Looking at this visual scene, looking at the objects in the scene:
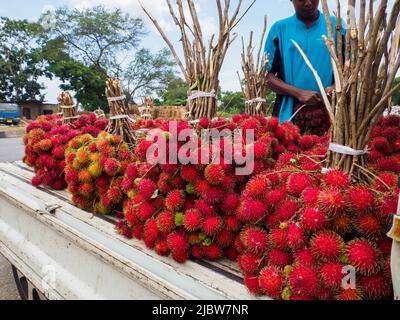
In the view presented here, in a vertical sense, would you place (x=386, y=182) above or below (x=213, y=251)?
above

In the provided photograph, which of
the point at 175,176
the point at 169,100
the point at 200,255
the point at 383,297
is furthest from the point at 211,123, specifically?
the point at 169,100

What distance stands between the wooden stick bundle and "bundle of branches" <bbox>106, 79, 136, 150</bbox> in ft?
3.53

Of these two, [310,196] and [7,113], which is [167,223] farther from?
[7,113]

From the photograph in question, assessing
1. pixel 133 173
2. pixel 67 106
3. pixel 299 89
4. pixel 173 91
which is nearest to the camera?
pixel 133 173

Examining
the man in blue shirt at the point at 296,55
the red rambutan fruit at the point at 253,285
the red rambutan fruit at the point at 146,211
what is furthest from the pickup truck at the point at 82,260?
the man in blue shirt at the point at 296,55

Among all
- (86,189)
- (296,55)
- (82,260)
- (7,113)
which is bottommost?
(82,260)

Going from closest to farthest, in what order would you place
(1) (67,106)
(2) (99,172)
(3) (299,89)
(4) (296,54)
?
(2) (99,172) < (3) (299,89) < (4) (296,54) < (1) (67,106)

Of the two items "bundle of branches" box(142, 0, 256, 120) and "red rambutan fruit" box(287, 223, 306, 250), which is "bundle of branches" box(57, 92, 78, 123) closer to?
"bundle of branches" box(142, 0, 256, 120)

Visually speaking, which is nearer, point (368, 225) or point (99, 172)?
point (368, 225)

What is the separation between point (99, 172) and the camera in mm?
1451

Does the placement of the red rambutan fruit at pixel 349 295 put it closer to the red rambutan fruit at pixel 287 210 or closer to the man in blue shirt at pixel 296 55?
the red rambutan fruit at pixel 287 210

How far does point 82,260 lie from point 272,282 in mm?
881

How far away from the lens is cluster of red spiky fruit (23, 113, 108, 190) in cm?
187

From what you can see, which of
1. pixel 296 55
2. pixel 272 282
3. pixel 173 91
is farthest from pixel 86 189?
pixel 173 91
